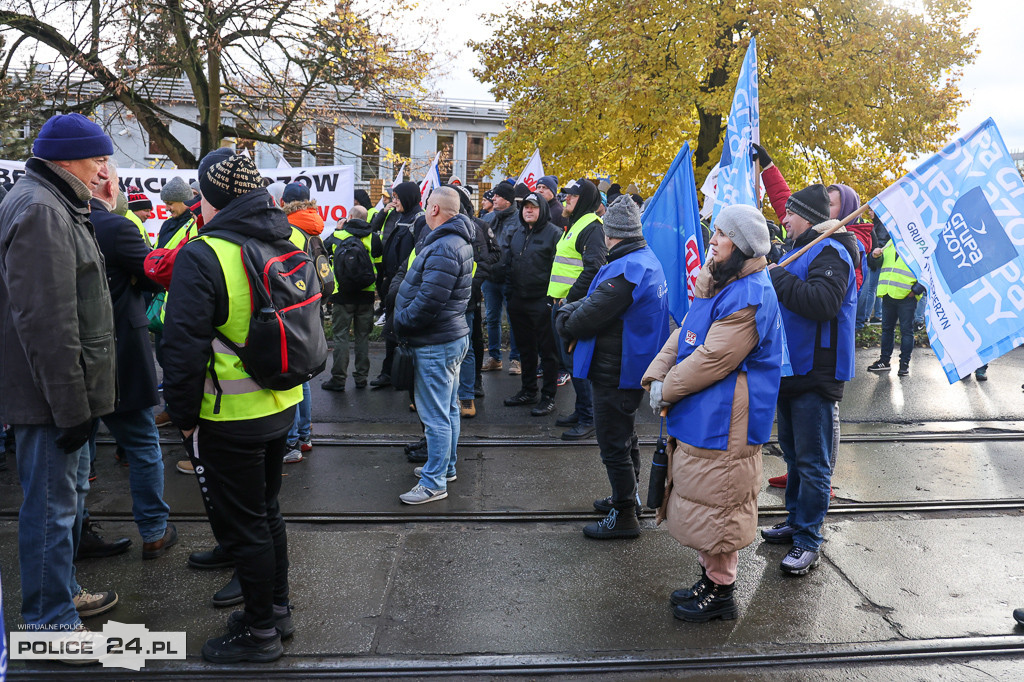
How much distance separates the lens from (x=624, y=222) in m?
4.53

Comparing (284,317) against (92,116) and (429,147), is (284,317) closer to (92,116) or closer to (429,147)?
(92,116)

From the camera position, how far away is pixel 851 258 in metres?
4.31

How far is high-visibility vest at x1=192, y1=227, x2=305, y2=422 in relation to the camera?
3.06 meters

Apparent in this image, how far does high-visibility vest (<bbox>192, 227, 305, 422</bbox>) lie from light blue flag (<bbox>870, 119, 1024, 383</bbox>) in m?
3.19

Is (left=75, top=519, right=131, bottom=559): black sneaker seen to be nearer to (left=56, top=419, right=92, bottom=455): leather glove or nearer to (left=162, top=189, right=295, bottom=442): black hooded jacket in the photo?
(left=56, top=419, right=92, bottom=455): leather glove

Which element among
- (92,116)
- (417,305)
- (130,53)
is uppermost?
(130,53)

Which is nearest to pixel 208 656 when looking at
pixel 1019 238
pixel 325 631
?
pixel 325 631

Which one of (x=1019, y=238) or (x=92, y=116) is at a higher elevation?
(x=92, y=116)

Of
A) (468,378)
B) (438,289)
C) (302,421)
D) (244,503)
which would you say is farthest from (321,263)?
(244,503)

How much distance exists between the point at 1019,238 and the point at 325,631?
376 centimetres

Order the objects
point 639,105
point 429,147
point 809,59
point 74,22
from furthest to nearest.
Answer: point 429,147 → point 639,105 → point 809,59 → point 74,22

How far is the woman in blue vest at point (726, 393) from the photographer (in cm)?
349

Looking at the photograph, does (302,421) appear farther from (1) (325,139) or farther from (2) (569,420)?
(1) (325,139)

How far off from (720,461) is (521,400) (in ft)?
14.8
